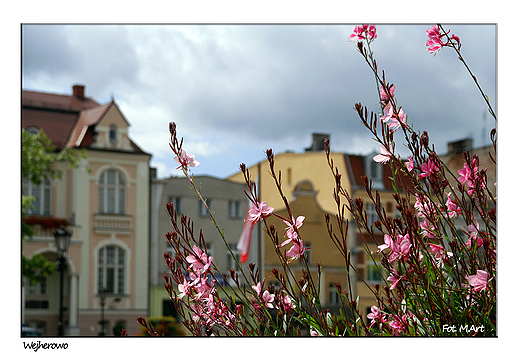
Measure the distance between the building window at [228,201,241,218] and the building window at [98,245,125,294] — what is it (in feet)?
15.7

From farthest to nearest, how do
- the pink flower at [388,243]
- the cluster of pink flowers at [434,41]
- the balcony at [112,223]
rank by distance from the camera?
1. the balcony at [112,223]
2. the cluster of pink flowers at [434,41]
3. the pink flower at [388,243]

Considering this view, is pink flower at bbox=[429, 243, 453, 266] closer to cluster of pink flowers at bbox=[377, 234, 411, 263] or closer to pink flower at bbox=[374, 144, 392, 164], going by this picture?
cluster of pink flowers at bbox=[377, 234, 411, 263]

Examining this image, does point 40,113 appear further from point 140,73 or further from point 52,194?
point 140,73

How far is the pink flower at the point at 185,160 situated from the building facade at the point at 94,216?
21.2 meters

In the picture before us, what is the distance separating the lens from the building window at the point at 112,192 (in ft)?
83.6

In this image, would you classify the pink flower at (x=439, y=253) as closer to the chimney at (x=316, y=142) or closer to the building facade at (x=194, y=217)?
the building facade at (x=194, y=217)

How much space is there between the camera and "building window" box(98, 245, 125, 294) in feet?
80.6

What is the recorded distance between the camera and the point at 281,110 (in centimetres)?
2056

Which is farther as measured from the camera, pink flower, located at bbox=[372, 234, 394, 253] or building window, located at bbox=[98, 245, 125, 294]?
building window, located at bbox=[98, 245, 125, 294]

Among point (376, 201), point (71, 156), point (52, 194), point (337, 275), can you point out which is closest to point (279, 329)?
point (376, 201)

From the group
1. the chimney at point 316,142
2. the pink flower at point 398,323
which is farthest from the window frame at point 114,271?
the pink flower at point 398,323

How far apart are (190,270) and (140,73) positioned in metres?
19.5

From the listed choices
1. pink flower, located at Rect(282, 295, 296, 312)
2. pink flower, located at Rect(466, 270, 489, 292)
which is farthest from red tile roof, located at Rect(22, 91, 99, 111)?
pink flower, located at Rect(466, 270, 489, 292)

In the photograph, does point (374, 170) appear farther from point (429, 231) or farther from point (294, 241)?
point (294, 241)
